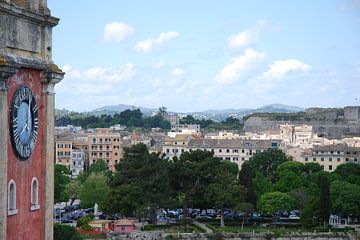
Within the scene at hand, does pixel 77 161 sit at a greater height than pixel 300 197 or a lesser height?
greater

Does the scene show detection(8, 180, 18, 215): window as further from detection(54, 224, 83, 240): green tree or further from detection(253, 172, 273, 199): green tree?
detection(253, 172, 273, 199): green tree

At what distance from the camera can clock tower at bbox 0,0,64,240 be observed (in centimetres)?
1255

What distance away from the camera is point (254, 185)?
189ft

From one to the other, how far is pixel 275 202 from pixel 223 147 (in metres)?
32.2

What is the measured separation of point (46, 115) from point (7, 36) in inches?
85.1

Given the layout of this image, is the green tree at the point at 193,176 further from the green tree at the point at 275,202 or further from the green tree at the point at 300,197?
the green tree at the point at 300,197

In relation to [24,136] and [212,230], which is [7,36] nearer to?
[24,136]

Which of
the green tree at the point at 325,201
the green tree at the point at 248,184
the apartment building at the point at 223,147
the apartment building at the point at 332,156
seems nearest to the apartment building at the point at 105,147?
the apartment building at the point at 223,147

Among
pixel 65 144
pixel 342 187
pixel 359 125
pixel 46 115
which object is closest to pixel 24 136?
pixel 46 115

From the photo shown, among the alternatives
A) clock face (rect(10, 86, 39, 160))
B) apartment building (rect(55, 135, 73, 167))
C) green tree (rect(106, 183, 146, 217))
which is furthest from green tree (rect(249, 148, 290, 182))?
clock face (rect(10, 86, 39, 160))

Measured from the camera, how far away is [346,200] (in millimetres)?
52906

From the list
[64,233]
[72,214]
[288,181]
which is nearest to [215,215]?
[288,181]

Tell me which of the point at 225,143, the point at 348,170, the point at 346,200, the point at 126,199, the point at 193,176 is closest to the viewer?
the point at 126,199

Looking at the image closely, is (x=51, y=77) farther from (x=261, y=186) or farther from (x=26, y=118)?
(x=261, y=186)
